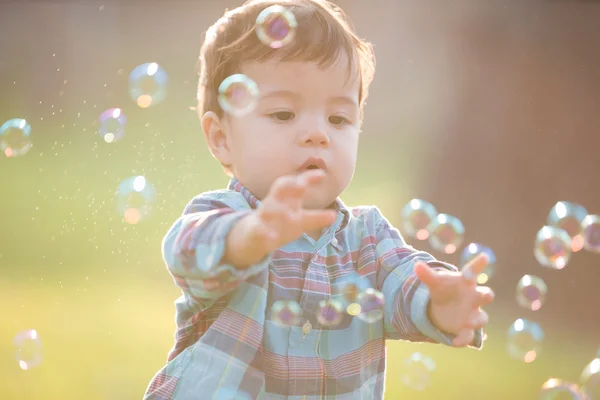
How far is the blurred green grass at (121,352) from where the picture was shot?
7.88 ft

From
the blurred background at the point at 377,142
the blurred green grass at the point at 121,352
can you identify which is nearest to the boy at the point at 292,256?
the blurred green grass at the point at 121,352

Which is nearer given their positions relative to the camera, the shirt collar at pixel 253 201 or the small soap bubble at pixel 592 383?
the shirt collar at pixel 253 201

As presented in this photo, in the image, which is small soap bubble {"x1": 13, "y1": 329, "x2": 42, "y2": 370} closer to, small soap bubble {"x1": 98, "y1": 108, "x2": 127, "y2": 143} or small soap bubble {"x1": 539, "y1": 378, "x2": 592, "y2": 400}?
small soap bubble {"x1": 98, "y1": 108, "x2": 127, "y2": 143}

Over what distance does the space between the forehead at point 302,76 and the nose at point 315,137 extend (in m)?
0.08

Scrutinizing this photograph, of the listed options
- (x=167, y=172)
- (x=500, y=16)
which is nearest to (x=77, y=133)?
(x=167, y=172)

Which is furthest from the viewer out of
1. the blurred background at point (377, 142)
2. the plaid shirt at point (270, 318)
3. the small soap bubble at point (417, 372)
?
the blurred background at point (377, 142)

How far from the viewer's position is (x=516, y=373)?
283 centimetres

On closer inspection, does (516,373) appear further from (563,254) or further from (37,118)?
(37,118)

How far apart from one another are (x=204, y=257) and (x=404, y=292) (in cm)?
39

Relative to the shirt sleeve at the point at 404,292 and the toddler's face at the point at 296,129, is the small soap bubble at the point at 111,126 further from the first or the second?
the shirt sleeve at the point at 404,292

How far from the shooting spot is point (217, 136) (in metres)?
1.42

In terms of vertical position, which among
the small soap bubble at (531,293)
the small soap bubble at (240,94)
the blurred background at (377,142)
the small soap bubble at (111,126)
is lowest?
the small soap bubble at (531,293)

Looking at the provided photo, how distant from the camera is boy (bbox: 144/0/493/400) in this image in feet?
3.68

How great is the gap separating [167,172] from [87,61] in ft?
2.70
